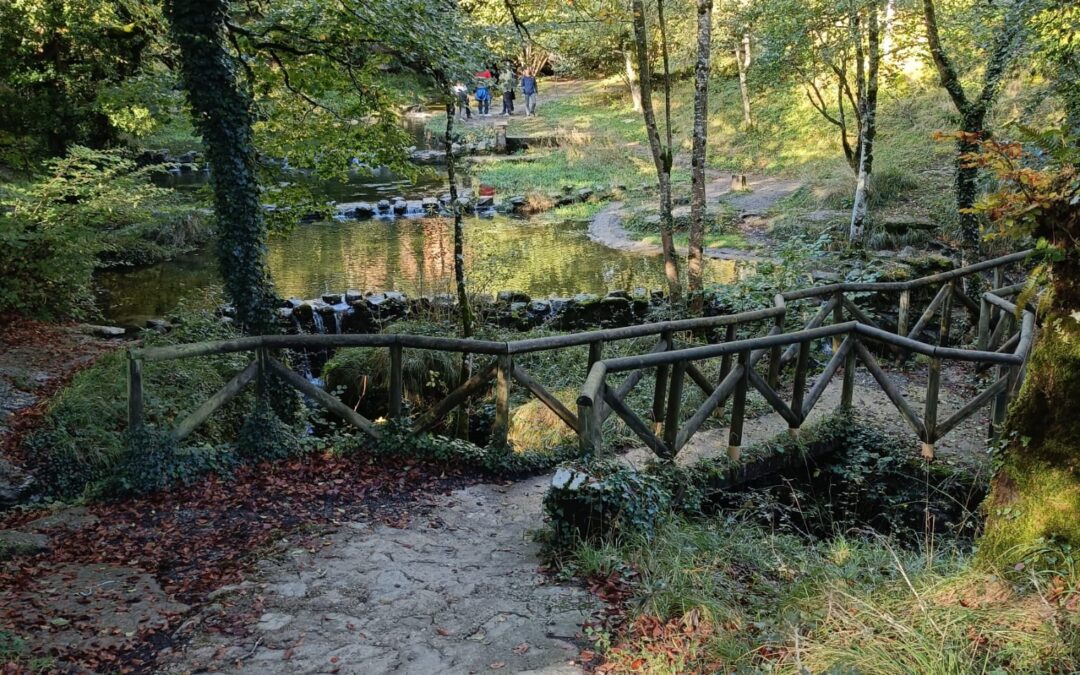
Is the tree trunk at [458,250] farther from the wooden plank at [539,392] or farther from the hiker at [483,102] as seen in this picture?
the hiker at [483,102]

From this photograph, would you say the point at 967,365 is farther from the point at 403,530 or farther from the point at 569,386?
the point at 403,530

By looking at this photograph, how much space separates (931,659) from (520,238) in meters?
18.6

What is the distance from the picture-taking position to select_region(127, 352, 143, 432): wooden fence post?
6.12m

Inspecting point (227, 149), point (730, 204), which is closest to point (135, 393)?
point (227, 149)

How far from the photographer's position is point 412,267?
1750 cm

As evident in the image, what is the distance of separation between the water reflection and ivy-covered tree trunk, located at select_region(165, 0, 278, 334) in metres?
5.06

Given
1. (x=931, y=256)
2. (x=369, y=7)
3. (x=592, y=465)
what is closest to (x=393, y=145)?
(x=369, y=7)

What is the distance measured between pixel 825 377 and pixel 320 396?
4.92 meters

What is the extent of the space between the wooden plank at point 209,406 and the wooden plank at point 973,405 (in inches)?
259

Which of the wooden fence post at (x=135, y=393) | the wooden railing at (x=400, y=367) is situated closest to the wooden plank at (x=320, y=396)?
the wooden railing at (x=400, y=367)

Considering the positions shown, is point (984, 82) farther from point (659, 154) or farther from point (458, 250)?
point (458, 250)

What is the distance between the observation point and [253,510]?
6.03 meters

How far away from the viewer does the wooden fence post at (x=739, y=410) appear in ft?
22.2

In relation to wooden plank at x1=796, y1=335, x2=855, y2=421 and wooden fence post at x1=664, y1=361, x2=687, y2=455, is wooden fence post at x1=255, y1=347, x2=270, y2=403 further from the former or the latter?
wooden plank at x1=796, y1=335, x2=855, y2=421
